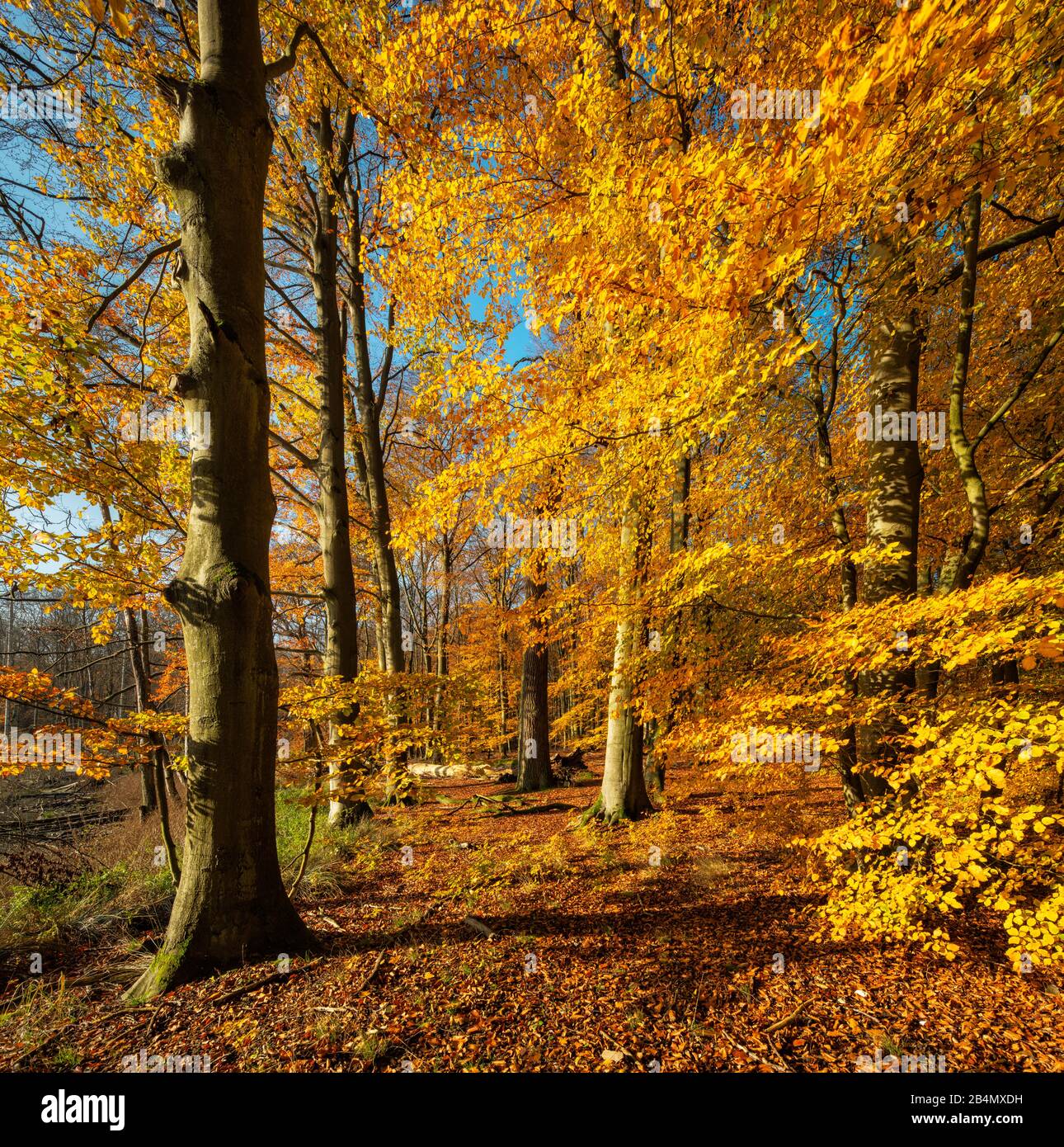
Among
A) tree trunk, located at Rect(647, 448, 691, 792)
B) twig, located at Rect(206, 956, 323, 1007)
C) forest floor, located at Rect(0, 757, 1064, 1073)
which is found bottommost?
forest floor, located at Rect(0, 757, 1064, 1073)

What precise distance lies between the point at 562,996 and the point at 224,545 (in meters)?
3.64

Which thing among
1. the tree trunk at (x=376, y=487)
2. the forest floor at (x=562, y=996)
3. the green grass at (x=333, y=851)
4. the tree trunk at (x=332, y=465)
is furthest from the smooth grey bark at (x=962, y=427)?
the tree trunk at (x=376, y=487)

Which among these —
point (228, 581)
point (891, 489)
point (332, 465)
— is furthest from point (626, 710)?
point (332, 465)

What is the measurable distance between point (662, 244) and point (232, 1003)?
5.84 meters

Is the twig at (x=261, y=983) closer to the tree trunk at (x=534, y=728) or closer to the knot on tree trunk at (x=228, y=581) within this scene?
the knot on tree trunk at (x=228, y=581)

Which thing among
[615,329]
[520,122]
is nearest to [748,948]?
[615,329]

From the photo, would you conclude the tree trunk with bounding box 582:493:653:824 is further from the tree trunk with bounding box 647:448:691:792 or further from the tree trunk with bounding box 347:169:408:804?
the tree trunk with bounding box 347:169:408:804

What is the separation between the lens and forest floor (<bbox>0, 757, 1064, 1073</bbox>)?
2.55 metres

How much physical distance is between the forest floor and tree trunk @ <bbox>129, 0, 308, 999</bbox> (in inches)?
14.9

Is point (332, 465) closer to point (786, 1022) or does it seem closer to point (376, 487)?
point (376, 487)

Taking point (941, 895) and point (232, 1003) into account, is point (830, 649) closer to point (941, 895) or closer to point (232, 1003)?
point (941, 895)

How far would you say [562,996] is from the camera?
3023 millimetres

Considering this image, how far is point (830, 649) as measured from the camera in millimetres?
3561

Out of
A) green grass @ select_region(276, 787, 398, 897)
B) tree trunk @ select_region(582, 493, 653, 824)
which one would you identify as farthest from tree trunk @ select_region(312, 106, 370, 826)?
tree trunk @ select_region(582, 493, 653, 824)
